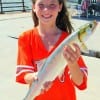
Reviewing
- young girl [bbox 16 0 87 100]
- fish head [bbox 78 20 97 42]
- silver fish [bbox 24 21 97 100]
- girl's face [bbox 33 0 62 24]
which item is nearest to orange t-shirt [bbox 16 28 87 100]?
young girl [bbox 16 0 87 100]

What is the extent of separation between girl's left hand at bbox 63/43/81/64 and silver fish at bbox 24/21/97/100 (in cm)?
2

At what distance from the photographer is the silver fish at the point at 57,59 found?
5.58 feet

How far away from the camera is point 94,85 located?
588 centimetres

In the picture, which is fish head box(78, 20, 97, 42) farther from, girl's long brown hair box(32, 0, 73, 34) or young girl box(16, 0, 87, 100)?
girl's long brown hair box(32, 0, 73, 34)

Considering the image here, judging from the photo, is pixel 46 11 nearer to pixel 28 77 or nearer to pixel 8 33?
pixel 28 77

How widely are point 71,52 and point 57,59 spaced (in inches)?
5.5

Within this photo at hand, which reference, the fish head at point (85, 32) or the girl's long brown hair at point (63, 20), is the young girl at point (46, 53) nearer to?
the girl's long brown hair at point (63, 20)

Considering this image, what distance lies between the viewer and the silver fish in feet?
5.58

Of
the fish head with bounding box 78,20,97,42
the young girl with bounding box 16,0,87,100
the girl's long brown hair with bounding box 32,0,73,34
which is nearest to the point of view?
the fish head with bounding box 78,20,97,42

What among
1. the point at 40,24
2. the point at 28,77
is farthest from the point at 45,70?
the point at 40,24

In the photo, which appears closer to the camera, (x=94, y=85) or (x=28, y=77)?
(x=28, y=77)

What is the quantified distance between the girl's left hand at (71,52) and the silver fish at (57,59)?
0.07 feet

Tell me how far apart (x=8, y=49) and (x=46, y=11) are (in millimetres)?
6488

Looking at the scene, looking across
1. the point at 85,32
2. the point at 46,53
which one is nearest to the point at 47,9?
the point at 46,53
